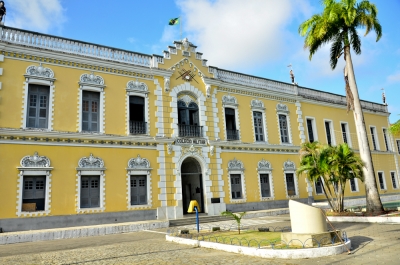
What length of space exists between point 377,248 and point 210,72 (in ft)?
46.6

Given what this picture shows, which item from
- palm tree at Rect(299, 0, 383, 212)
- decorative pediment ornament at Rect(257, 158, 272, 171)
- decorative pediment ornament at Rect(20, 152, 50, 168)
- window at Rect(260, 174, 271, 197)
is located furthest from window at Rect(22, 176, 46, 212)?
palm tree at Rect(299, 0, 383, 212)

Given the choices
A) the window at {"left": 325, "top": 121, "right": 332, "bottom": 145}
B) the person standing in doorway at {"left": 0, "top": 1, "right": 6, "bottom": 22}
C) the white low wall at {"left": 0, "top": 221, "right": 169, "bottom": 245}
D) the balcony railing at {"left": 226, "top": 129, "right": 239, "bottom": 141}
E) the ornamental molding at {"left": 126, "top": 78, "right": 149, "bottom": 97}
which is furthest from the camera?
the window at {"left": 325, "top": 121, "right": 332, "bottom": 145}

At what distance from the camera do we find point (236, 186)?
19.4 m

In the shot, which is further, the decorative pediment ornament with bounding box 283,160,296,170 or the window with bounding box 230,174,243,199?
the decorative pediment ornament with bounding box 283,160,296,170

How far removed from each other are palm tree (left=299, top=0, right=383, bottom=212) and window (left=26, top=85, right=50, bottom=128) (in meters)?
13.5

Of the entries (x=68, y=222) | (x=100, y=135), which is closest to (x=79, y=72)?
(x=100, y=135)

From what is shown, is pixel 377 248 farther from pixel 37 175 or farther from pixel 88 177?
pixel 37 175

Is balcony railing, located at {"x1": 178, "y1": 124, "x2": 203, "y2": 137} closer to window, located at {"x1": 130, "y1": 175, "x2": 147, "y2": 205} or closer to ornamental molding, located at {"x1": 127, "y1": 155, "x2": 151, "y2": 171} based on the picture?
ornamental molding, located at {"x1": 127, "y1": 155, "x2": 151, "y2": 171}

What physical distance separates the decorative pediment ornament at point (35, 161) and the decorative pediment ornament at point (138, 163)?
12.5 ft

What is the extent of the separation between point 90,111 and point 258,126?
36.1 feet

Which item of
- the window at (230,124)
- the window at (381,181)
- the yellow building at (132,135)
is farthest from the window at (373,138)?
the window at (230,124)

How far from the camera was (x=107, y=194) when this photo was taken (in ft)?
49.2

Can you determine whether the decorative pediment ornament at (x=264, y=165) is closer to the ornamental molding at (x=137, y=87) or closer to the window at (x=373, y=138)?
the ornamental molding at (x=137, y=87)

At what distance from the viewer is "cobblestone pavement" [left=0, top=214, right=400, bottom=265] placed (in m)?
7.45
